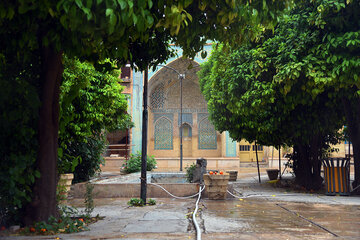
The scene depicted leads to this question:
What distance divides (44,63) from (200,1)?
8.69 feet

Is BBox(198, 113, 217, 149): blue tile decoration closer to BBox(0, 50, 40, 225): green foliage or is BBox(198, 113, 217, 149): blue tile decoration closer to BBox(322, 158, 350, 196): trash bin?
BBox(322, 158, 350, 196): trash bin

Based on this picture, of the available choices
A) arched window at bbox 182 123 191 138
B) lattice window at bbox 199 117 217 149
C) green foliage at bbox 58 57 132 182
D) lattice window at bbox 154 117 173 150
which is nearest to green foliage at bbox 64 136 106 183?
green foliage at bbox 58 57 132 182

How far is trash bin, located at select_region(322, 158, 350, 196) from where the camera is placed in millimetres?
10258

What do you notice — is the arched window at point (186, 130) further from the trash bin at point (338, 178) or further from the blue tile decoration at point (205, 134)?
the trash bin at point (338, 178)

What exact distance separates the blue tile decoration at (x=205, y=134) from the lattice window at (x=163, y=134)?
2744 mm

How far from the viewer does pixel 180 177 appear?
1616cm

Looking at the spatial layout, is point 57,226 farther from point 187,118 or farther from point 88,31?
point 187,118

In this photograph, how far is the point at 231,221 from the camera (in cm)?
586

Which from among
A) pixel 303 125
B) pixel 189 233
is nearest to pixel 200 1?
pixel 189 233

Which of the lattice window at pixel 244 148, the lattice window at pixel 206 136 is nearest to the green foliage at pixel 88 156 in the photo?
the lattice window at pixel 206 136

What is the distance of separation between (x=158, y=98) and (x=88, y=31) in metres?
28.3

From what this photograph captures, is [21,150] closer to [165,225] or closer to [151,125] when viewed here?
[165,225]

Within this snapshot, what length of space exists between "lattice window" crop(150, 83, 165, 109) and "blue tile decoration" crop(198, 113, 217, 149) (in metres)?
3.75

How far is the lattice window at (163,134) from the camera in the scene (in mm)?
31297
